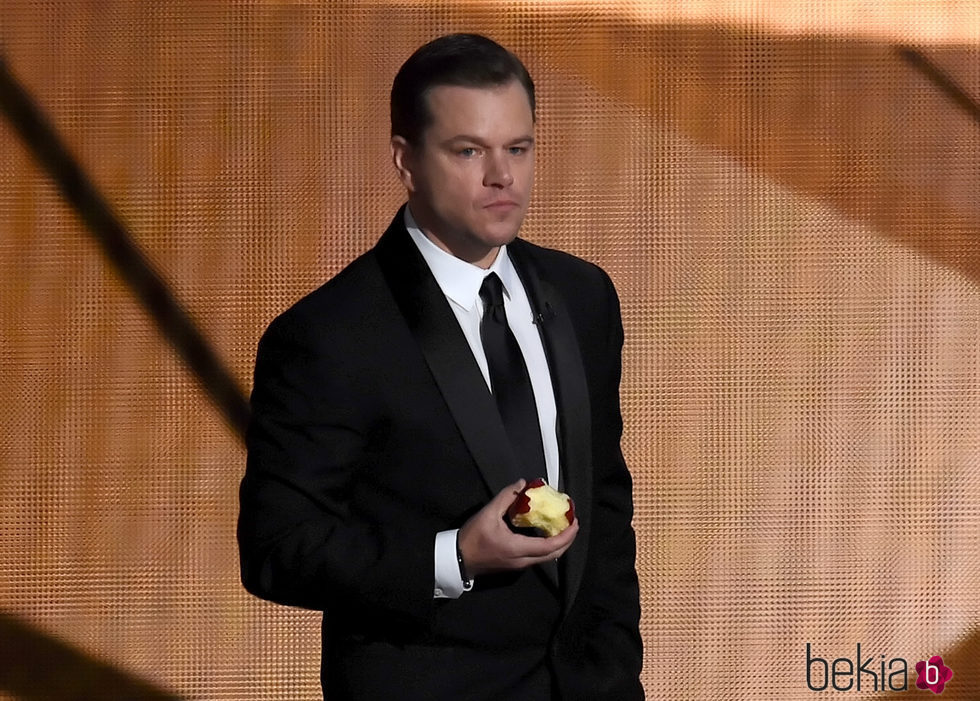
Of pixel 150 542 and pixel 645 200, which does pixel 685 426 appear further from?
pixel 150 542

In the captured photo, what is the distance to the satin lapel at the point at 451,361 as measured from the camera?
109 cm

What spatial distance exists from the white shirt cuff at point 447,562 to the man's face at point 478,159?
0.28 meters

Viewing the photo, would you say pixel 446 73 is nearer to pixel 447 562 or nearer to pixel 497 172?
pixel 497 172

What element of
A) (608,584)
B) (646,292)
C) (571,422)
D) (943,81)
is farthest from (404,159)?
(943,81)

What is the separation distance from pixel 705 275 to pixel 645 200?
0.21 meters

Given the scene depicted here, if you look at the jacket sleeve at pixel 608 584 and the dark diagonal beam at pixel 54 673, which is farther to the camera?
the dark diagonal beam at pixel 54 673

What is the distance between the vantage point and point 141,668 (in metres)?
2.54

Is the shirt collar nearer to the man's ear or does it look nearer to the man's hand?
the man's ear

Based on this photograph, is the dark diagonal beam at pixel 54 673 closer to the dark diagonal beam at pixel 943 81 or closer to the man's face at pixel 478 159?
the man's face at pixel 478 159

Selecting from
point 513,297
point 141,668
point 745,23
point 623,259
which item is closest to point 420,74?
point 513,297

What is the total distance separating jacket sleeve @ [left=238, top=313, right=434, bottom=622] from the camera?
3.48 feet

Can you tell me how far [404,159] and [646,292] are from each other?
1.44m

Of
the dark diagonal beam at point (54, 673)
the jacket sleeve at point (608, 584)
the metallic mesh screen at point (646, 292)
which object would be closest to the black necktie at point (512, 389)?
the jacket sleeve at point (608, 584)

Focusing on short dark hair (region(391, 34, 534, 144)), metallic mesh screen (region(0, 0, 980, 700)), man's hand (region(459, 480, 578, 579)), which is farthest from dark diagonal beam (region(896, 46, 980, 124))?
man's hand (region(459, 480, 578, 579))
